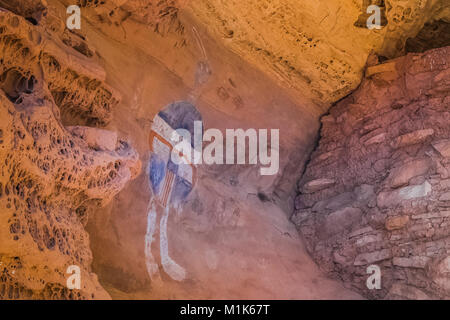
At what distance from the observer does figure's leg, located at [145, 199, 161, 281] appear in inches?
166

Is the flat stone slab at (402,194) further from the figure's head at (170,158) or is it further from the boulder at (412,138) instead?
the figure's head at (170,158)

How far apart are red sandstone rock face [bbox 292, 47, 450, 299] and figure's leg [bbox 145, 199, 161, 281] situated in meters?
2.23

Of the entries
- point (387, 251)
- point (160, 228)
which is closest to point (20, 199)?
point (160, 228)

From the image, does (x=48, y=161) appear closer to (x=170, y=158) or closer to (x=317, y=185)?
(x=170, y=158)

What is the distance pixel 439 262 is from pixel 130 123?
3428 mm

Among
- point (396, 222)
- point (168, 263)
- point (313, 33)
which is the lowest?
point (168, 263)

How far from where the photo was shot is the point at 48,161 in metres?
3.02

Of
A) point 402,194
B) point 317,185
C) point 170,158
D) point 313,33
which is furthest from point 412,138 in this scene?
point 170,158

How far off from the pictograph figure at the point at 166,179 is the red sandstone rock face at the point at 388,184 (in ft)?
6.22

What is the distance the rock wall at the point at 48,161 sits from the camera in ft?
8.77

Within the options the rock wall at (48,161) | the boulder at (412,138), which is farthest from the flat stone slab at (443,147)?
the rock wall at (48,161)

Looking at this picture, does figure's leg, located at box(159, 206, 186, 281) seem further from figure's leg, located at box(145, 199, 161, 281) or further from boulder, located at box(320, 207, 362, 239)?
boulder, located at box(320, 207, 362, 239)

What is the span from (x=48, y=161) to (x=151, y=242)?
64.5 inches

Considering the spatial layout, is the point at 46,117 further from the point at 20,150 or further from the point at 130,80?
the point at 130,80
